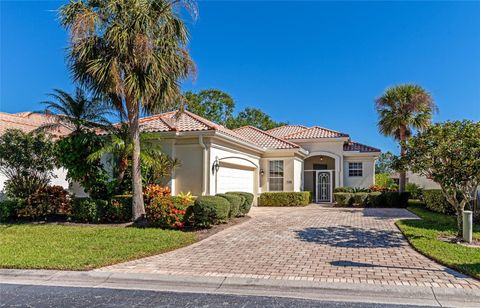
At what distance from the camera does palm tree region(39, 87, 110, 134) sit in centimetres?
1326

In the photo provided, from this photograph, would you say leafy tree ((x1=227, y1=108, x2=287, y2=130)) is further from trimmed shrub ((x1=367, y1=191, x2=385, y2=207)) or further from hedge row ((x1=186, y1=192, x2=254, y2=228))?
hedge row ((x1=186, y1=192, x2=254, y2=228))

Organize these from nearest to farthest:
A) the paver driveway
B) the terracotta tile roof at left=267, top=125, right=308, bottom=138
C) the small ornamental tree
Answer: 1. the paver driveway
2. the small ornamental tree
3. the terracotta tile roof at left=267, top=125, right=308, bottom=138

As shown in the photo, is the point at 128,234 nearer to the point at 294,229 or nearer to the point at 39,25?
the point at 294,229

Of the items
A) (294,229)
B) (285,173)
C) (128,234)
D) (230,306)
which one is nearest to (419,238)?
(294,229)

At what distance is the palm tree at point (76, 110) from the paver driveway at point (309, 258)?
695 centimetres

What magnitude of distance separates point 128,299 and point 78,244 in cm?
460

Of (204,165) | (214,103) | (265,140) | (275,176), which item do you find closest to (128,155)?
(204,165)

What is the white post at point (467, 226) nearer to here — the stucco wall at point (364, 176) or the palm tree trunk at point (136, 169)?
the palm tree trunk at point (136, 169)

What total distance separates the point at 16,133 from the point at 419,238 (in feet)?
48.3

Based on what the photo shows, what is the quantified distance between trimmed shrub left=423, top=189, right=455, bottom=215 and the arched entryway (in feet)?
23.6

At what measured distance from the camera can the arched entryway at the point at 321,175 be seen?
25172mm

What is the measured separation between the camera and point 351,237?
10.4 m

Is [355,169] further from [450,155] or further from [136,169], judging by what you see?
[136,169]

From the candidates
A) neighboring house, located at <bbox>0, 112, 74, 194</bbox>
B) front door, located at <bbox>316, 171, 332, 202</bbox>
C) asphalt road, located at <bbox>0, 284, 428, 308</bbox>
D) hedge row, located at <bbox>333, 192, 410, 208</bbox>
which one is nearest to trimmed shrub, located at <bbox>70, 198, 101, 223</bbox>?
neighboring house, located at <bbox>0, 112, 74, 194</bbox>
